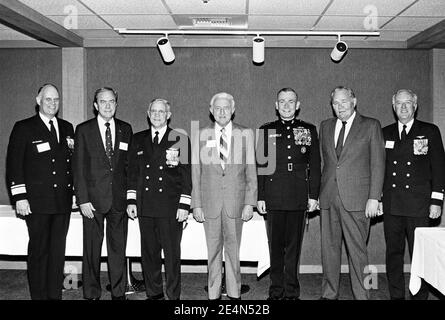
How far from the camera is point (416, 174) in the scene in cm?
367

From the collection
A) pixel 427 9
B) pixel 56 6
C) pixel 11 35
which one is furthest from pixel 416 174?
pixel 11 35

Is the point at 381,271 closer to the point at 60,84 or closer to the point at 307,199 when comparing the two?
the point at 307,199

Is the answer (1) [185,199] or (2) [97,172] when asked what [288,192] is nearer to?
(1) [185,199]

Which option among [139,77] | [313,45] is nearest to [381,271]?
[313,45]

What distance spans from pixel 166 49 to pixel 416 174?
2822mm

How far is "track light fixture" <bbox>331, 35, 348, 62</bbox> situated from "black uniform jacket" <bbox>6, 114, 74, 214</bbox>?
9.89 ft

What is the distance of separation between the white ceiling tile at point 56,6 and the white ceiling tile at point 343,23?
225 centimetres

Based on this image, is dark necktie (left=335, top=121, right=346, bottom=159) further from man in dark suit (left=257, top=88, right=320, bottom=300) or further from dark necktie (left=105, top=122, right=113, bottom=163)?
dark necktie (left=105, top=122, right=113, bottom=163)

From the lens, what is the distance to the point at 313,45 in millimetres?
5105

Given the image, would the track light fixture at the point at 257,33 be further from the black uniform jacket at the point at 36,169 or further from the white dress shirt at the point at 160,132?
the black uniform jacket at the point at 36,169

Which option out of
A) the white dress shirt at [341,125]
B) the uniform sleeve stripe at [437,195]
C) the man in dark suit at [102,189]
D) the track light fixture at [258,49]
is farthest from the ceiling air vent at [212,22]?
the uniform sleeve stripe at [437,195]

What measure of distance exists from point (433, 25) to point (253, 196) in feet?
8.66

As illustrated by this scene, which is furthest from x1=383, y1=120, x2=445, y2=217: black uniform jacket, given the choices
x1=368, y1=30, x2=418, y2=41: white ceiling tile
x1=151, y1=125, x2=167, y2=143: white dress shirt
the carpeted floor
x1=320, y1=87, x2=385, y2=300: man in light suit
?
x1=151, y1=125, x2=167, y2=143: white dress shirt

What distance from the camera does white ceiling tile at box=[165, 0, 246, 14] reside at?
3762mm
